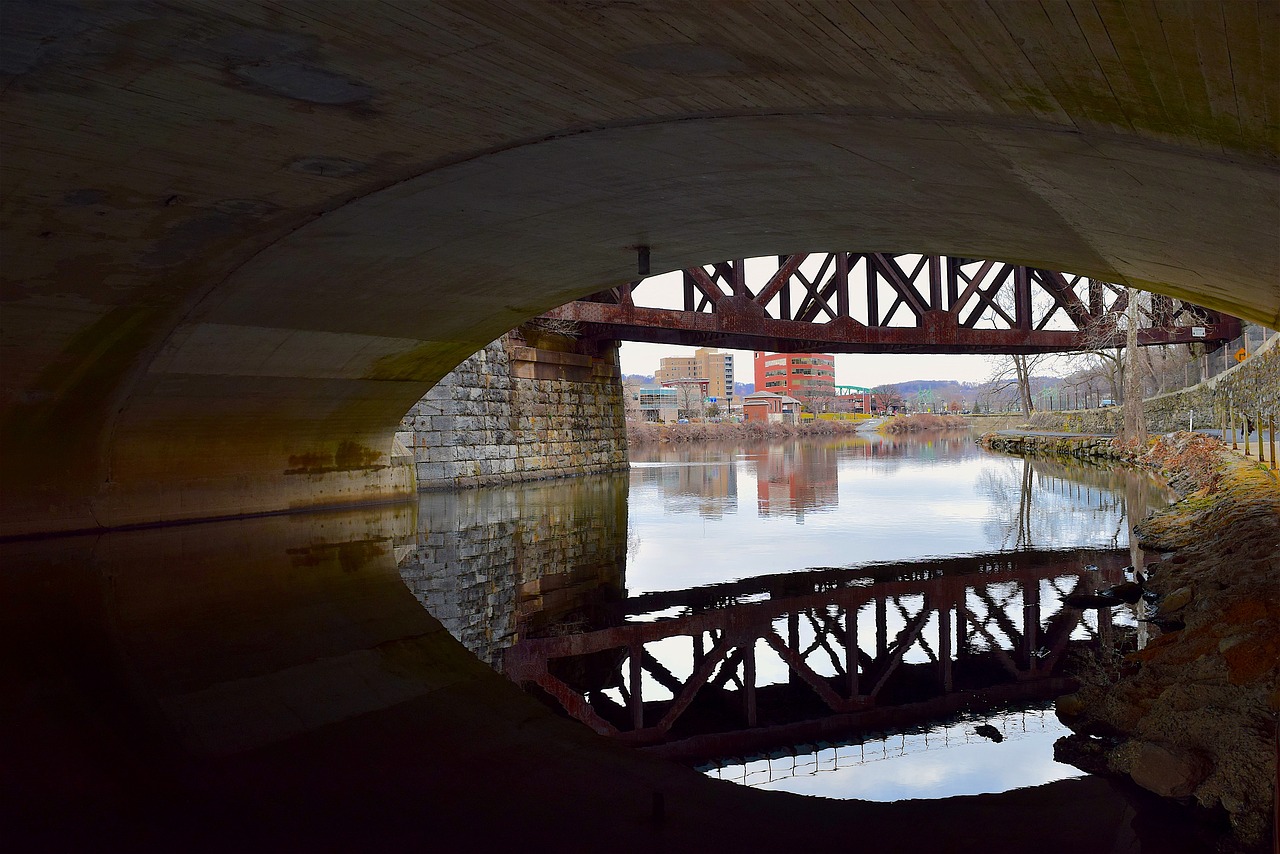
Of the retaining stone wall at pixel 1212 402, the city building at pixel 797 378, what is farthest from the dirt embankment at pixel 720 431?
the city building at pixel 797 378

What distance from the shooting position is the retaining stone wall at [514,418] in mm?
24234

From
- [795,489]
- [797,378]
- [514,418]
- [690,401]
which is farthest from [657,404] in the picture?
[795,489]

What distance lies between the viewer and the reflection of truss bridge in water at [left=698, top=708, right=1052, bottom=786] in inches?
202

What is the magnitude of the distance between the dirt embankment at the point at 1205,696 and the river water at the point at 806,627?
0.30 metres

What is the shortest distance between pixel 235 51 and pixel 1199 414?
31.9 m

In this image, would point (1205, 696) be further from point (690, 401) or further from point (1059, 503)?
point (690, 401)

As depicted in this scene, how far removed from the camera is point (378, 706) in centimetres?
620

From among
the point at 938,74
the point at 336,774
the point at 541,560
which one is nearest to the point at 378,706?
the point at 336,774

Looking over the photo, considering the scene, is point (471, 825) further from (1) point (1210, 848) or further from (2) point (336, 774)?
(1) point (1210, 848)

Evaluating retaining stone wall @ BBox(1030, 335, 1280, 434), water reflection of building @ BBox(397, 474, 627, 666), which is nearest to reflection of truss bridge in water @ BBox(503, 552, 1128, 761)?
water reflection of building @ BBox(397, 474, 627, 666)

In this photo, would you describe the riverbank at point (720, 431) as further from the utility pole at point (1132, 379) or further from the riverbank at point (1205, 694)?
the riverbank at point (1205, 694)

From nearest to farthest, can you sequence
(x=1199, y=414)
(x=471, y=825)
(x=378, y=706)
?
(x=471, y=825), (x=378, y=706), (x=1199, y=414)

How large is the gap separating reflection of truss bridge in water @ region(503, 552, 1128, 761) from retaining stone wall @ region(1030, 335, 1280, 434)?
11148mm

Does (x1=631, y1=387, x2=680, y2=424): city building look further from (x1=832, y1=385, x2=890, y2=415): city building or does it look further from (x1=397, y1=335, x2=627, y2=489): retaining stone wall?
(x1=397, y1=335, x2=627, y2=489): retaining stone wall
